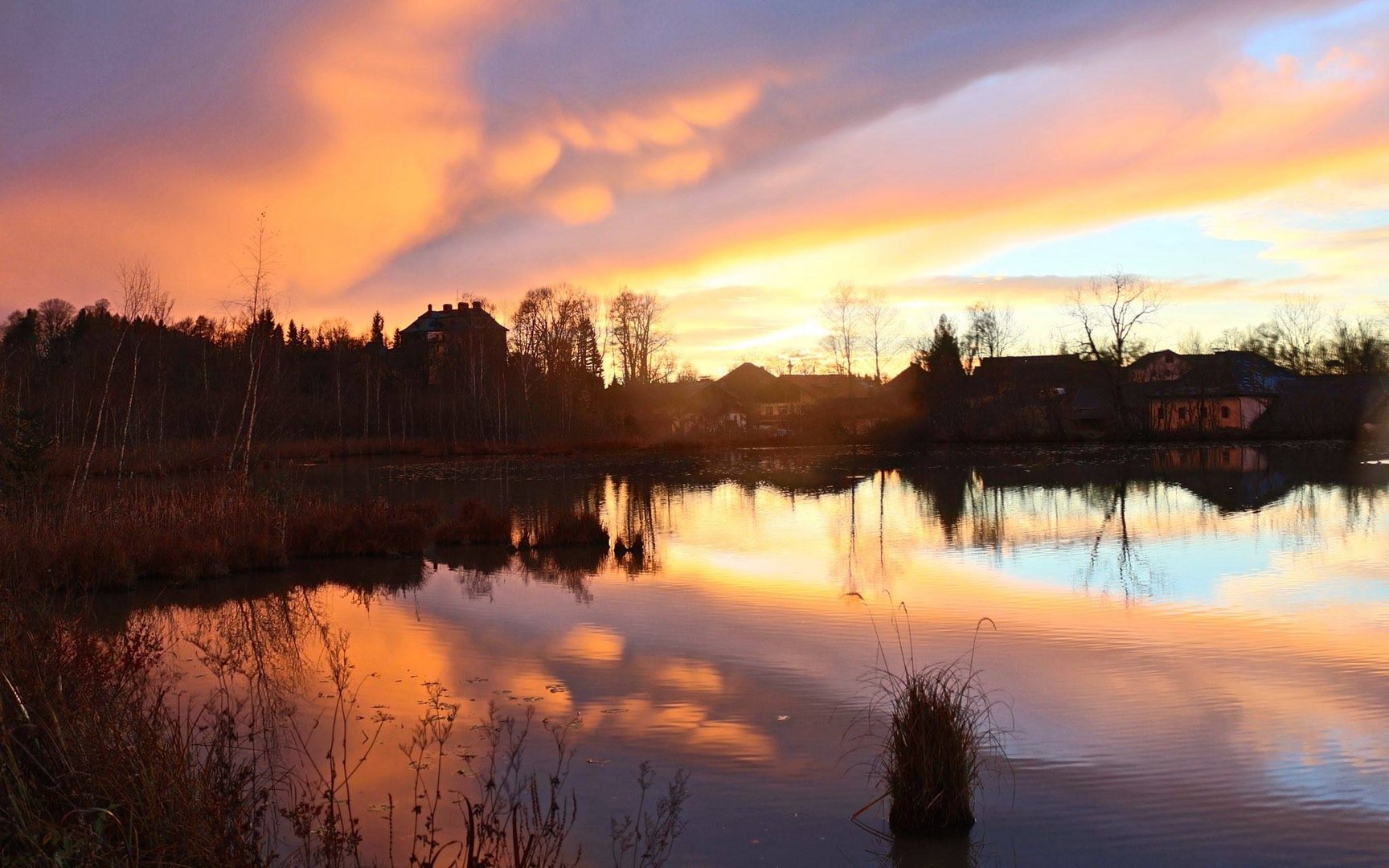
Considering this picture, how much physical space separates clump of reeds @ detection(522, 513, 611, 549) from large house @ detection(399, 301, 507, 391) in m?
43.1

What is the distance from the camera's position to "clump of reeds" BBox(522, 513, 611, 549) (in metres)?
20.5

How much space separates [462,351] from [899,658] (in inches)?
2483

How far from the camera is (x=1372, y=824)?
Result: 5.95 meters

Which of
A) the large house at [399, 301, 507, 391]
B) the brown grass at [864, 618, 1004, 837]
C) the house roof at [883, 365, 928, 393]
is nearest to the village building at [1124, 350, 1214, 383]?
the house roof at [883, 365, 928, 393]

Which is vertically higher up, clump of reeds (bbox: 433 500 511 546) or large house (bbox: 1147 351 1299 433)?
large house (bbox: 1147 351 1299 433)

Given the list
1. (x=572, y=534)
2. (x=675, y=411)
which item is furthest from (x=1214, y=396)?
(x=572, y=534)

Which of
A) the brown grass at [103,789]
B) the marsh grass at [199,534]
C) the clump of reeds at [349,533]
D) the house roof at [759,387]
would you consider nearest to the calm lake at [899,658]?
the marsh grass at [199,534]

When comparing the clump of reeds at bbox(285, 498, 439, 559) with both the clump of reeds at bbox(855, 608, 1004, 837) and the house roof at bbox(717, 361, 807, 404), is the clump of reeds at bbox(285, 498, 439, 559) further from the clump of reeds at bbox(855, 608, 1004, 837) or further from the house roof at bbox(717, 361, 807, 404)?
the house roof at bbox(717, 361, 807, 404)

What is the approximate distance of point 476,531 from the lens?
71.3ft

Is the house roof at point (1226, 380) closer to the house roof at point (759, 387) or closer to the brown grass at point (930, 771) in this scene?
the house roof at point (759, 387)

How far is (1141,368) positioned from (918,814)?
3004 inches

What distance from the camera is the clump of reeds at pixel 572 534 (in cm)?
2048

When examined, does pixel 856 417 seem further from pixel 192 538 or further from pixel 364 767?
pixel 364 767

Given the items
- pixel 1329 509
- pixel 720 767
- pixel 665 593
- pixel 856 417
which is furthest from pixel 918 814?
pixel 856 417
